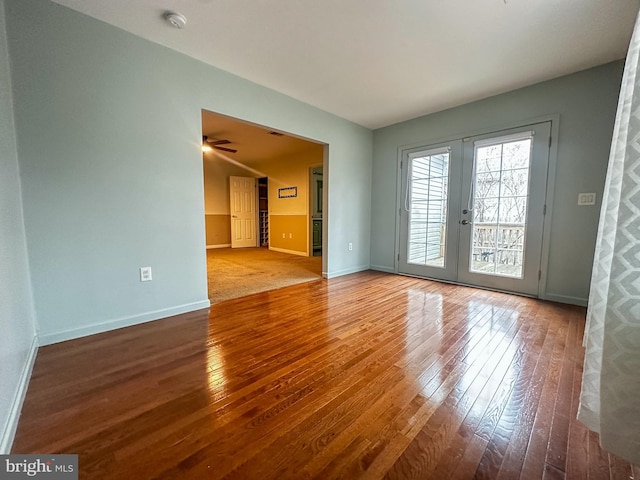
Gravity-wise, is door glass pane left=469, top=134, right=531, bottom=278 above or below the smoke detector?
below

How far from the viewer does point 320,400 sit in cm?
134

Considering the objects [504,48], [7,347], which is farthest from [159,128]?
[504,48]

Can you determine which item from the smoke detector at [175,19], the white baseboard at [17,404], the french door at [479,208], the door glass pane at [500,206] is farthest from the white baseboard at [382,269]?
the white baseboard at [17,404]

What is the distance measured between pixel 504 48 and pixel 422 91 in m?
0.89

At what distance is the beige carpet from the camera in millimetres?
3356

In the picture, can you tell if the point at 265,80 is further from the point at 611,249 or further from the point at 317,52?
the point at 611,249

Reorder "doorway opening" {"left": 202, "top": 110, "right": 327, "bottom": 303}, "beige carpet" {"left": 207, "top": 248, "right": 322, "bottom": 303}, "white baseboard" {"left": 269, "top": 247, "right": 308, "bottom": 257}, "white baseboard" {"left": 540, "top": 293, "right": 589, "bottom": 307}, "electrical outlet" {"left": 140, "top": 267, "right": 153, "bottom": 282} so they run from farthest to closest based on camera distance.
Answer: "white baseboard" {"left": 269, "top": 247, "right": 308, "bottom": 257}, "doorway opening" {"left": 202, "top": 110, "right": 327, "bottom": 303}, "beige carpet" {"left": 207, "top": 248, "right": 322, "bottom": 303}, "white baseboard" {"left": 540, "top": 293, "right": 589, "bottom": 307}, "electrical outlet" {"left": 140, "top": 267, "right": 153, "bottom": 282}

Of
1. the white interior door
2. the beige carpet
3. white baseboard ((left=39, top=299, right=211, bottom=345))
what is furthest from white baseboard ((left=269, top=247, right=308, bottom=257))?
white baseboard ((left=39, top=299, right=211, bottom=345))

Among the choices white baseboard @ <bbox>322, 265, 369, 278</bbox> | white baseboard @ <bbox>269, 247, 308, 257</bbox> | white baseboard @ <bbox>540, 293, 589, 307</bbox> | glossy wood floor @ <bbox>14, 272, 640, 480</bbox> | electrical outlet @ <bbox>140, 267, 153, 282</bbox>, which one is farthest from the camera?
→ white baseboard @ <bbox>269, 247, 308, 257</bbox>

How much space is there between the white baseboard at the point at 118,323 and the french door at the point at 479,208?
10.3ft

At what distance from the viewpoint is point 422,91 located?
10.1ft

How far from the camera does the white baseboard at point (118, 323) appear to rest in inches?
75.6

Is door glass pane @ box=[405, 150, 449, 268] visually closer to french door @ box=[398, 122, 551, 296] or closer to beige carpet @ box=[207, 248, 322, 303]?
french door @ box=[398, 122, 551, 296]

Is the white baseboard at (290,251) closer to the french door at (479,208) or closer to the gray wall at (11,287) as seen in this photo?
the french door at (479,208)
